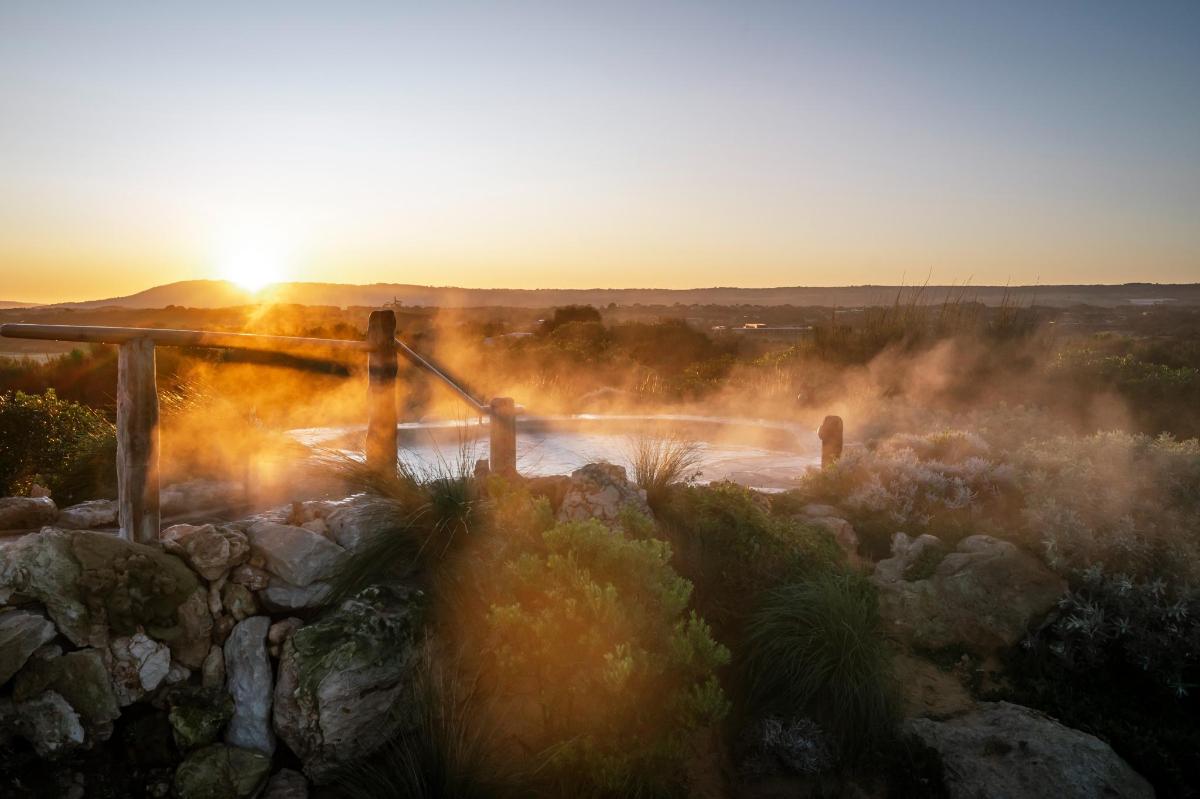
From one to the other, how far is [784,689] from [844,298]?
363 feet

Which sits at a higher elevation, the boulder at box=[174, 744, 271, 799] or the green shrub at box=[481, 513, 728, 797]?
the green shrub at box=[481, 513, 728, 797]

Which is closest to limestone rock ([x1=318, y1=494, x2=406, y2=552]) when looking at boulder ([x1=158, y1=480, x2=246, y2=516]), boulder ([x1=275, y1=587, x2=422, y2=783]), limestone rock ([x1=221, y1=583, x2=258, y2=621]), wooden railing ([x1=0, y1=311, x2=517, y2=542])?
boulder ([x1=275, y1=587, x2=422, y2=783])

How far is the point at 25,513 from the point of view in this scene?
504cm

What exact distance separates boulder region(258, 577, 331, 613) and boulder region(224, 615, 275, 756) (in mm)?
159

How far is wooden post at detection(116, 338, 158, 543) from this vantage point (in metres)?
4.32

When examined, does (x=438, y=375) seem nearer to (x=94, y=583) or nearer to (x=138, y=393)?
(x=138, y=393)

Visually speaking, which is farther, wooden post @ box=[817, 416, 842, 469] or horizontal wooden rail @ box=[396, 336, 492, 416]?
wooden post @ box=[817, 416, 842, 469]

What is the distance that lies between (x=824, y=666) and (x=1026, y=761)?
110 centimetres

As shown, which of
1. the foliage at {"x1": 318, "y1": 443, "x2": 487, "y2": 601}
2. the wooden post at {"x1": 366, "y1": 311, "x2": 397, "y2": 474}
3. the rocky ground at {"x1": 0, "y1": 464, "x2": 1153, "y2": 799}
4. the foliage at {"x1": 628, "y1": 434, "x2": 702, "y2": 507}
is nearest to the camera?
the rocky ground at {"x1": 0, "y1": 464, "x2": 1153, "y2": 799}

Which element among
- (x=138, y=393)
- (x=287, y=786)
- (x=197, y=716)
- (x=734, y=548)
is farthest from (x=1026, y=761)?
(x=138, y=393)

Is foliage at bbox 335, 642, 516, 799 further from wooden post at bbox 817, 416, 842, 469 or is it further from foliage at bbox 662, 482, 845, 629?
wooden post at bbox 817, 416, 842, 469

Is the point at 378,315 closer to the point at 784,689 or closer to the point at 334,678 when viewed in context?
the point at 334,678

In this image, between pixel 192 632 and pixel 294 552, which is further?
pixel 294 552

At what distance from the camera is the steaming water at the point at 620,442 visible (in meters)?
9.62
